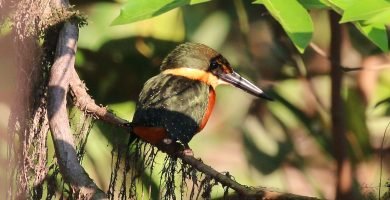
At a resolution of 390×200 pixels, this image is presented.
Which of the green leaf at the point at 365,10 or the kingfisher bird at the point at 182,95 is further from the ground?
the kingfisher bird at the point at 182,95

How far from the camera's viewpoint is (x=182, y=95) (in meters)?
2.64

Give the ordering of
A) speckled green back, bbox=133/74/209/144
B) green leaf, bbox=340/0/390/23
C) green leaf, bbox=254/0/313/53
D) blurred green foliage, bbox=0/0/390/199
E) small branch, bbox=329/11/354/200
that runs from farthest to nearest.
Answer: blurred green foliage, bbox=0/0/390/199, small branch, bbox=329/11/354/200, speckled green back, bbox=133/74/209/144, green leaf, bbox=254/0/313/53, green leaf, bbox=340/0/390/23

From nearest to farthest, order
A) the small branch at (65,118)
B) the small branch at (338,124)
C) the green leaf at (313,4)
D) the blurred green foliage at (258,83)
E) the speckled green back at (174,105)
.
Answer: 1. the green leaf at (313,4)
2. the small branch at (65,118)
3. the speckled green back at (174,105)
4. the small branch at (338,124)
5. the blurred green foliage at (258,83)

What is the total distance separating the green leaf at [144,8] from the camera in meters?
1.71

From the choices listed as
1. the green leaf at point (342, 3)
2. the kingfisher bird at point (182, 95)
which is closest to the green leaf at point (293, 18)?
the green leaf at point (342, 3)

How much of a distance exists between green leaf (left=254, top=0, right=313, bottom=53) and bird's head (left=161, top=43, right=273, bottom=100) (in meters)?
1.20

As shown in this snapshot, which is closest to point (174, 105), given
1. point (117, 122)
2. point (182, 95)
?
point (182, 95)

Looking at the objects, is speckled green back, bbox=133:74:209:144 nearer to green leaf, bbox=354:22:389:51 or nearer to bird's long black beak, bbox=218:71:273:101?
bird's long black beak, bbox=218:71:273:101

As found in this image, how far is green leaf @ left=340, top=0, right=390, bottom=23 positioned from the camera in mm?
1564

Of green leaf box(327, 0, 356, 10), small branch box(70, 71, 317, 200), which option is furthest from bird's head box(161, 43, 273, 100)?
green leaf box(327, 0, 356, 10)

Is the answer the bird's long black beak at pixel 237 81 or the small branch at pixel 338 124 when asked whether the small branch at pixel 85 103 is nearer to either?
the bird's long black beak at pixel 237 81

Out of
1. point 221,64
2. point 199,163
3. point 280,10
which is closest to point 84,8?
point 221,64

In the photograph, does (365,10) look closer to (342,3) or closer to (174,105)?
(342,3)

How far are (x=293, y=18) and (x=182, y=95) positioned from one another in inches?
37.5
